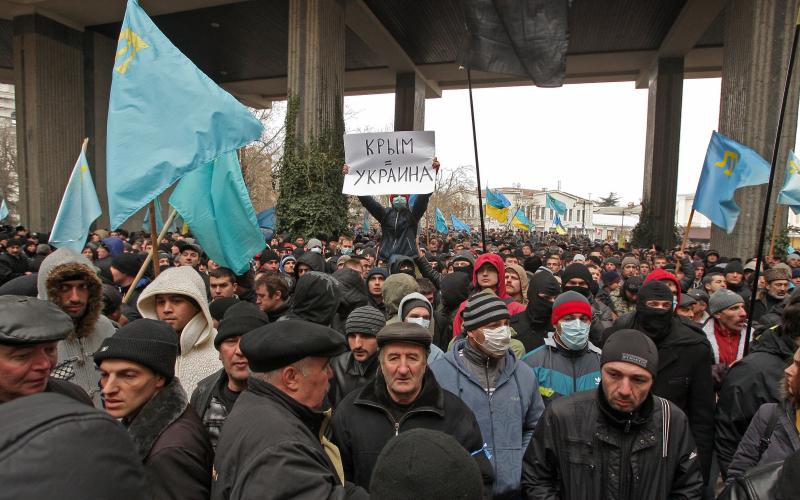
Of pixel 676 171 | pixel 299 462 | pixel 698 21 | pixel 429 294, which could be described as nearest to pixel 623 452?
pixel 299 462

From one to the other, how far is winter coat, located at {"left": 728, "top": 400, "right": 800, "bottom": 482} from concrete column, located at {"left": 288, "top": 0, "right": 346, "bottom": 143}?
1505 cm

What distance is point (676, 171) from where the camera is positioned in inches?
907

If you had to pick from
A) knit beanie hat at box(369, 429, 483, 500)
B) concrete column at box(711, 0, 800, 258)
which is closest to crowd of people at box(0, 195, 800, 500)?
knit beanie hat at box(369, 429, 483, 500)

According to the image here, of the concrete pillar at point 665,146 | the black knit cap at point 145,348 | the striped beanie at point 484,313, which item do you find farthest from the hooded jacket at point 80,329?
the concrete pillar at point 665,146

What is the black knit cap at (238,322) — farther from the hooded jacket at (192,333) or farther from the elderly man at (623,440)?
the elderly man at (623,440)

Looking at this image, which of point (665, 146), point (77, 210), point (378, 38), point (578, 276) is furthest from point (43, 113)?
point (665, 146)

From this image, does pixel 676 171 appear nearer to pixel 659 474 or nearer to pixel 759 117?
pixel 759 117

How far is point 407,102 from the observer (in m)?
26.4

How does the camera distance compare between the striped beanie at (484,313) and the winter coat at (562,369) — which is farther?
the winter coat at (562,369)

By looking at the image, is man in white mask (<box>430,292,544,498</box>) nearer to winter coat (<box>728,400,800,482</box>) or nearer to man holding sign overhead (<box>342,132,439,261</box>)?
winter coat (<box>728,400,800,482</box>)

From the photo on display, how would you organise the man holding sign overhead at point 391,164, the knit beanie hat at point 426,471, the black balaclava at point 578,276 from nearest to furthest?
the knit beanie hat at point 426,471 → the black balaclava at point 578,276 → the man holding sign overhead at point 391,164

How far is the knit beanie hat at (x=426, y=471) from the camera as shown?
112 cm

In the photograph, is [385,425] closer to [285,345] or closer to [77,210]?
[285,345]

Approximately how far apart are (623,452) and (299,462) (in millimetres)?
1546
